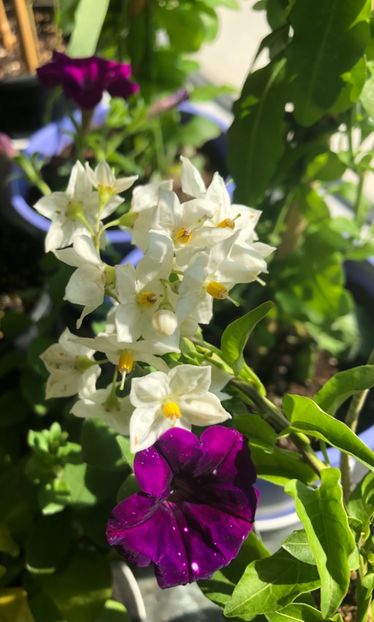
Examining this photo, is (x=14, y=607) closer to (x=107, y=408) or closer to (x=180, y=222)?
(x=107, y=408)

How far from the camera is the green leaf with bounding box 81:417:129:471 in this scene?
0.54m

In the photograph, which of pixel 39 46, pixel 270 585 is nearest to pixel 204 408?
pixel 270 585

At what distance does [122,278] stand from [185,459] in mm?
117

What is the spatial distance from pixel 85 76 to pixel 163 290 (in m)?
0.39

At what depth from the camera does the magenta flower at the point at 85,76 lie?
73 cm

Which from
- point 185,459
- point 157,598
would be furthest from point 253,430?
point 157,598

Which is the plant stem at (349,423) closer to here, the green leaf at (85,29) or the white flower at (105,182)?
the white flower at (105,182)

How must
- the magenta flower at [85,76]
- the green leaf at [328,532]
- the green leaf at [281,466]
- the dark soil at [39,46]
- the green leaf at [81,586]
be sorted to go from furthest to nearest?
the dark soil at [39,46], the magenta flower at [85,76], the green leaf at [81,586], the green leaf at [281,466], the green leaf at [328,532]

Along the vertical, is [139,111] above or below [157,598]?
above

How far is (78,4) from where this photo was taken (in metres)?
0.84

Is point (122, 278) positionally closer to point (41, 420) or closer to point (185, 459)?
point (185, 459)

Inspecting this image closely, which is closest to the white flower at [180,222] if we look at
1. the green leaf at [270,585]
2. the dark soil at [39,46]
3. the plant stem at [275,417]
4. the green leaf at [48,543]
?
the plant stem at [275,417]

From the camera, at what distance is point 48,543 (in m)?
0.63

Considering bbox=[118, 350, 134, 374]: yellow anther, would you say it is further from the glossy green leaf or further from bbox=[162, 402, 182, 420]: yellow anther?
the glossy green leaf
